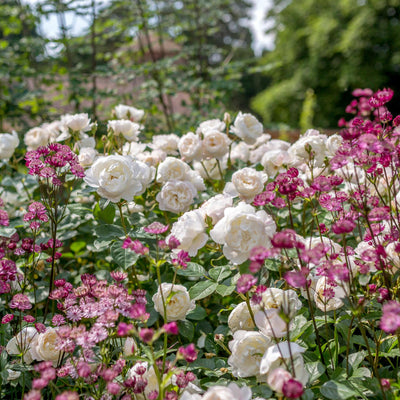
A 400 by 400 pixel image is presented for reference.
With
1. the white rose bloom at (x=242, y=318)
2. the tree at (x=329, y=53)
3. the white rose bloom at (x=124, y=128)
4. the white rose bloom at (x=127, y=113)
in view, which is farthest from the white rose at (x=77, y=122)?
the tree at (x=329, y=53)

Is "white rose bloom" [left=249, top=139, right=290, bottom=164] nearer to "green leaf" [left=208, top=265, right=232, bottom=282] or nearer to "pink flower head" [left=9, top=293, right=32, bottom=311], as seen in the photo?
"green leaf" [left=208, top=265, right=232, bottom=282]

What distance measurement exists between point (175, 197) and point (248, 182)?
0.26 meters

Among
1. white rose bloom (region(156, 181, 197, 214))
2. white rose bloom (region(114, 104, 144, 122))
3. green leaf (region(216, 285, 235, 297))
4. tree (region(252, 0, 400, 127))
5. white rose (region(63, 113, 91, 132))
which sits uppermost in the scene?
white rose (region(63, 113, 91, 132))

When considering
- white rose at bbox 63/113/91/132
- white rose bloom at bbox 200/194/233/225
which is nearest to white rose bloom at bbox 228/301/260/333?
white rose bloom at bbox 200/194/233/225

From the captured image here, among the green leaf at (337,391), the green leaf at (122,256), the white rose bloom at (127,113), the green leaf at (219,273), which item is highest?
the white rose bloom at (127,113)

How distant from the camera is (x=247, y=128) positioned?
182 cm

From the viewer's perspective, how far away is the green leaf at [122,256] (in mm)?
1234

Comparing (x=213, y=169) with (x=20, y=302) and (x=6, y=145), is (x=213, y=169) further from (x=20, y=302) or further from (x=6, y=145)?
(x=20, y=302)

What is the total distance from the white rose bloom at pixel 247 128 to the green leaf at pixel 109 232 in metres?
0.72

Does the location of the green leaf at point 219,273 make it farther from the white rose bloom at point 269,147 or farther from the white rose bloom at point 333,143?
the white rose bloom at point 269,147

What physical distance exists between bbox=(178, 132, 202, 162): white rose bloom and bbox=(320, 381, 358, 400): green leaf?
3.53 ft

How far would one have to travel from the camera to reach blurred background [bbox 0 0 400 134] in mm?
3658

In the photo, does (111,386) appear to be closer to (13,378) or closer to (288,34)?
(13,378)

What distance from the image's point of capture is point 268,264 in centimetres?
133
